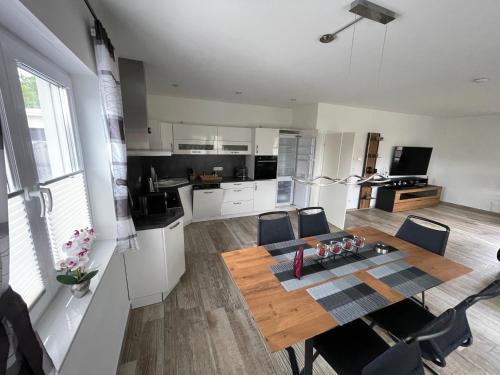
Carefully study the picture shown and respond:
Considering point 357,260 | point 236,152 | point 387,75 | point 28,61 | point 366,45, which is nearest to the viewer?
point 28,61

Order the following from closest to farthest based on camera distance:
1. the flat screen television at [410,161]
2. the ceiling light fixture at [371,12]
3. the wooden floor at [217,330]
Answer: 1. the ceiling light fixture at [371,12]
2. the wooden floor at [217,330]
3. the flat screen television at [410,161]

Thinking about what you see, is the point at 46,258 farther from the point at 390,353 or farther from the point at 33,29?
the point at 390,353

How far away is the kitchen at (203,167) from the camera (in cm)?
221

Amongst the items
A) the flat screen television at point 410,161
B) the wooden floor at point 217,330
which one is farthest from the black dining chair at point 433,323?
the flat screen television at point 410,161

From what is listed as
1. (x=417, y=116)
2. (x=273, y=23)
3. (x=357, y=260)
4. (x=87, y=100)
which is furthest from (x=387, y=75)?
(x=417, y=116)

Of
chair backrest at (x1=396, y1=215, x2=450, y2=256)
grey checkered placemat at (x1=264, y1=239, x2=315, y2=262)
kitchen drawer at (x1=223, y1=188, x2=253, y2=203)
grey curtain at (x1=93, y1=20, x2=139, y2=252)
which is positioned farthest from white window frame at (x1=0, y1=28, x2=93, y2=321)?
kitchen drawer at (x1=223, y1=188, x2=253, y2=203)

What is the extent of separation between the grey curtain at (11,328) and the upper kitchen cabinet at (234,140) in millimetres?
3714

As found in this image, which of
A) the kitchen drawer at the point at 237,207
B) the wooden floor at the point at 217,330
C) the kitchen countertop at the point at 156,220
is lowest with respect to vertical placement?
the wooden floor at the point at 217,330

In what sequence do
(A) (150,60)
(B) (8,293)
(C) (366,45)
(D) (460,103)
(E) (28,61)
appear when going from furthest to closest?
1. (D) (460,103)
2. (A) (150,60)
3. (C) (366,45)
4. (E) (28,61)
5. (B) (8,293)

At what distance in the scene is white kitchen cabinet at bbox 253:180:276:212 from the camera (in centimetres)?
444

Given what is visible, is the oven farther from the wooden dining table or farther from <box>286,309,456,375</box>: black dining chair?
<box>286,309,456,375</box>: black dining chair

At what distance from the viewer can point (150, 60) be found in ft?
7.26

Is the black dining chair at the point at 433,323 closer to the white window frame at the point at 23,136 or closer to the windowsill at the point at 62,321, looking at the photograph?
the windowsill at the point at 62,321

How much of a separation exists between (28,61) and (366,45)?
87.8 inches
